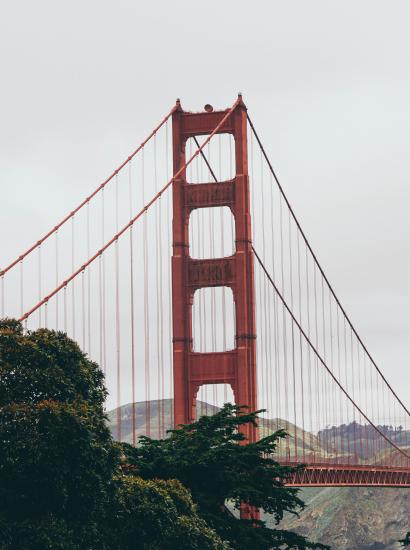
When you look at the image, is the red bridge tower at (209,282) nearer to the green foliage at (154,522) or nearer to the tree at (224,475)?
the tree at (224,475)

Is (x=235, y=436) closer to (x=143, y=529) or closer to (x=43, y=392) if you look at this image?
(x=143, y=529)

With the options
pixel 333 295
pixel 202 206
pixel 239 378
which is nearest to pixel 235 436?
pixel 239 378

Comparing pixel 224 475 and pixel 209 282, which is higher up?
pixel 209 282

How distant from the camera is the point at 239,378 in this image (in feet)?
302

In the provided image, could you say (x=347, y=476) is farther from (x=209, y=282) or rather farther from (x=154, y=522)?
(x=154, y=522)

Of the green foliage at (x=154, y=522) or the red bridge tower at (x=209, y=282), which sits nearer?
the green foliage at (x=154, y=522)

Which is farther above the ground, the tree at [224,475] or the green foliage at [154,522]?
the tree at [224,475]

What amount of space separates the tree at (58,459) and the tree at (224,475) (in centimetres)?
1272

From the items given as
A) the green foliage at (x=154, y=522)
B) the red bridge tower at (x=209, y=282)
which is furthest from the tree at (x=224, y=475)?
the red bridge tower at (x=209, y=282)


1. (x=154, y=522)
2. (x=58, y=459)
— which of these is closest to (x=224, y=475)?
(x=154, y=522)

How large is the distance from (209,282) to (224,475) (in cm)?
2177

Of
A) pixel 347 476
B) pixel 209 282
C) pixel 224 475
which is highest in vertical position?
pixel 209 282

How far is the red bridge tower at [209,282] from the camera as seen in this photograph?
92.4 meters

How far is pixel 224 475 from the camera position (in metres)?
73.9
